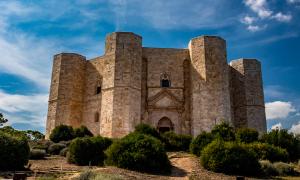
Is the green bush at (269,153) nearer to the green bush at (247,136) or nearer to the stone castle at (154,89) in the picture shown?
the green bush at (247,136)

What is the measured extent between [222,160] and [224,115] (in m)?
13.7

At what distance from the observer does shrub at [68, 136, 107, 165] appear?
53.9 feet

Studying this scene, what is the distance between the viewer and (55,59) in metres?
32.0

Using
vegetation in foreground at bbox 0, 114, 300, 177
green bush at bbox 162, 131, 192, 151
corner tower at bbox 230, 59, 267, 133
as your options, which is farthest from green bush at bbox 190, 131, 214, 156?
corner tower at bbox 230, 59, 267, 133

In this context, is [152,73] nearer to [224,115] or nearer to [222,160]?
[224,115]

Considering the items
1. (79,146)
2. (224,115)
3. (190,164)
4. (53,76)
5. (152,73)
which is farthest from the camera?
(53,76)

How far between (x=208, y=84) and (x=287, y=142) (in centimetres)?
942

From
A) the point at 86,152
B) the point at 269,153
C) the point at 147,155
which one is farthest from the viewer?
the point at 269,153

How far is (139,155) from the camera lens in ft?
43.9

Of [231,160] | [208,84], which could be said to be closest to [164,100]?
[208,84]

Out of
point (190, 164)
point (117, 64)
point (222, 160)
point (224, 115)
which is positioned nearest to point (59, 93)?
point (117, 64)

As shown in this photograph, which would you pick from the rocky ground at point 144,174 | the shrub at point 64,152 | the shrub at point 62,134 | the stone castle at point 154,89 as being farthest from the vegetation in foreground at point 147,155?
the stone castle at point 154,89

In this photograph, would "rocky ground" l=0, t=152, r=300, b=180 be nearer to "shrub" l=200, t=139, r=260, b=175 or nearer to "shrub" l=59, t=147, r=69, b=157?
"shrub" l=200, t=139, r=260, b=175

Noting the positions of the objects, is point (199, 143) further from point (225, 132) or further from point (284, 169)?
point (284, 169)
